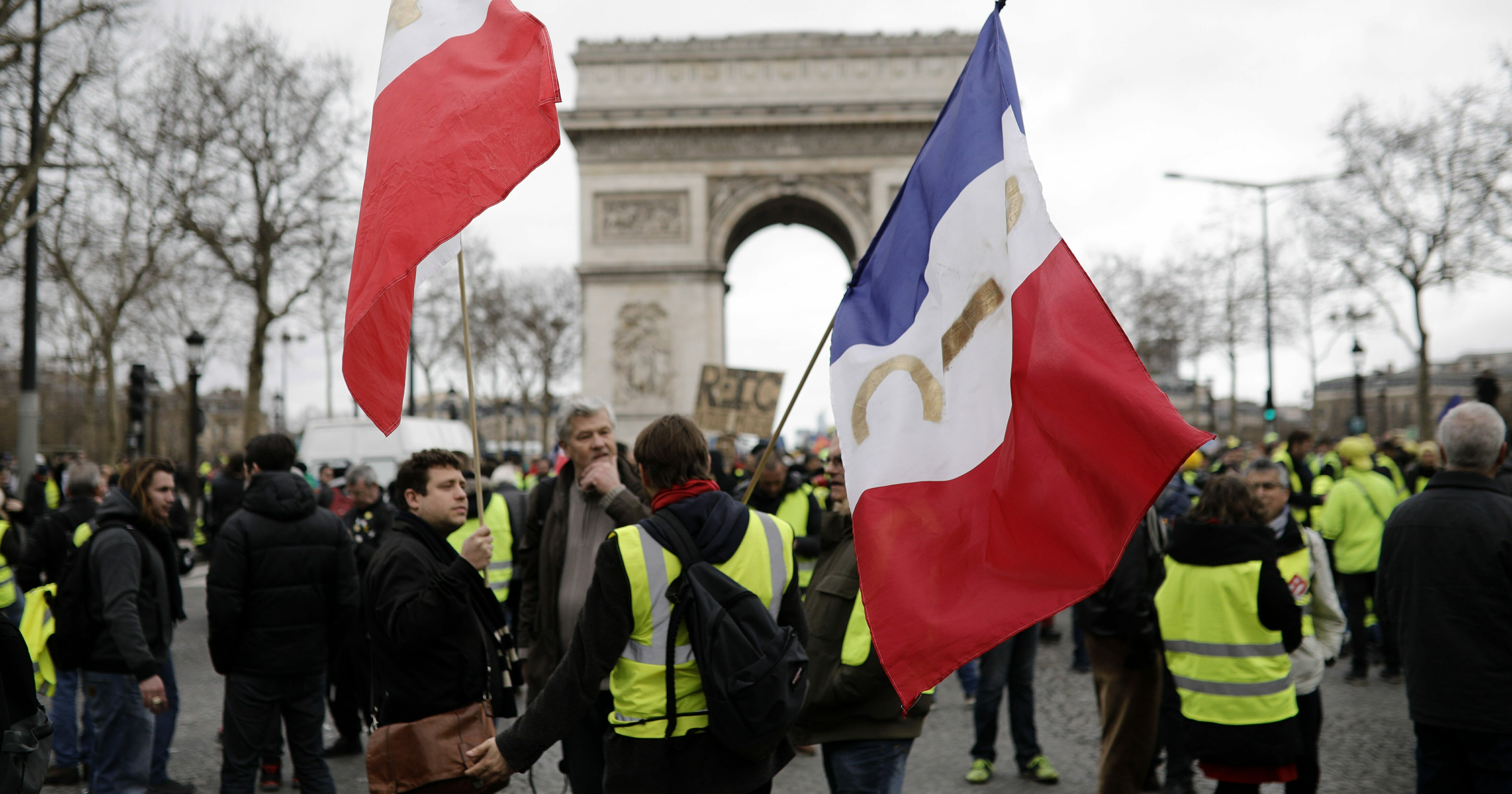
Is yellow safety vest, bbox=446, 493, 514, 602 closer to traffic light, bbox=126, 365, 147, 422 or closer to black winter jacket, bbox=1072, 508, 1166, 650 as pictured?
black winter jacket, bbox=1072, 508, 1166, 650

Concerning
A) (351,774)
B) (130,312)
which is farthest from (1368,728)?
(130,312)

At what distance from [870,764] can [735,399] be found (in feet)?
37.7

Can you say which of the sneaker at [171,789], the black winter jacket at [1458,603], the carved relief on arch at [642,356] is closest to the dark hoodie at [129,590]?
the sneaker at [171,789]

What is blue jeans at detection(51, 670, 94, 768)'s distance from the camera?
18.3ft

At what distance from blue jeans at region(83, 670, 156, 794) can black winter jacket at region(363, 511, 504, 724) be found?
6.69 feet

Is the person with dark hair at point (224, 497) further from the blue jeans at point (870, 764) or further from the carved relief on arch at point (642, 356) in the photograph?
the carved relief on arch at point (642, 356)

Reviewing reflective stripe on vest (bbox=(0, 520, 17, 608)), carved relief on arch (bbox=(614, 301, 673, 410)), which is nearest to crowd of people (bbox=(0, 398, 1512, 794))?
reflective stripe on vest (bbox=(0, 520, 17, 608))

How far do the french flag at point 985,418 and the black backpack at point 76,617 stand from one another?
12.6 feet

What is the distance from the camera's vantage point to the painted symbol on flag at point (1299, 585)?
4.52 m

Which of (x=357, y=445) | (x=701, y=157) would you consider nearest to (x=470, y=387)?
(x=357, y=445)

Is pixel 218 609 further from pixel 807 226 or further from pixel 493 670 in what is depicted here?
pixel 807 226

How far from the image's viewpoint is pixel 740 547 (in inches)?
111

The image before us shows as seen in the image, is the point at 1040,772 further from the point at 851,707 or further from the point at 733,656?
the point at 733,656

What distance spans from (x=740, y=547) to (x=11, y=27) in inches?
664
